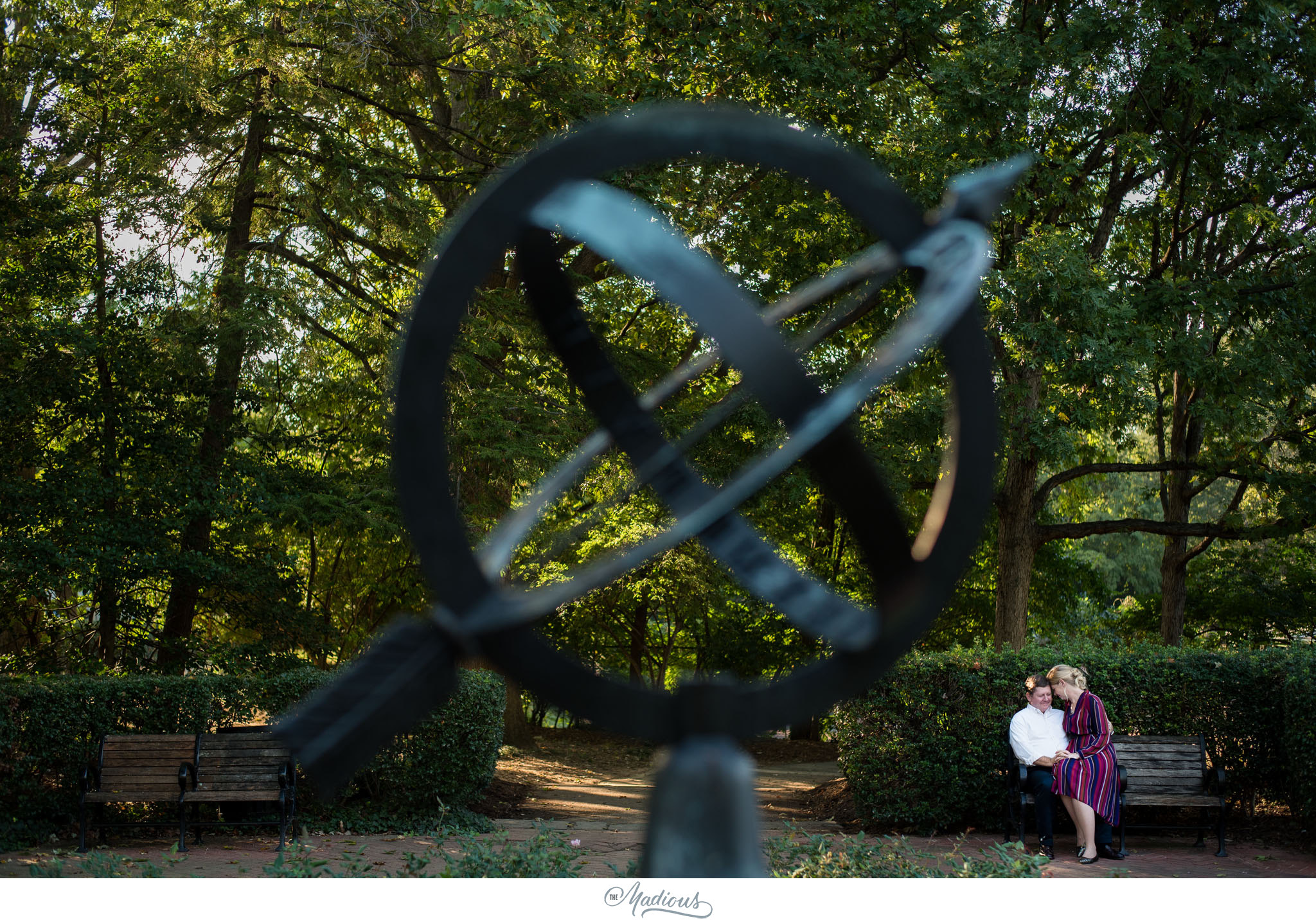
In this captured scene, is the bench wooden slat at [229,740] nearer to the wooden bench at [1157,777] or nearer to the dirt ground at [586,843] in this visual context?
the dirt ground at [586,843]

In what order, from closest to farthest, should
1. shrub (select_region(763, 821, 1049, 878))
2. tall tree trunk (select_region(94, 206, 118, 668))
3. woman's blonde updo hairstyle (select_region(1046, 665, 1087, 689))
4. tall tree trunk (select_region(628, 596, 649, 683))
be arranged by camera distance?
1. shrub (select_region(763, 821, 1049, 878))
2. woman's blonde updo hairstyle (select_region(1046, 665, 1087, 689))
3. tall tree trunk (select_region(94, 206, 118, 668))
4. tall tree trunk (select_region(628, 596, 649, 683))

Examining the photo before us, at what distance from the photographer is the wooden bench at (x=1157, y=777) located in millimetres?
8477

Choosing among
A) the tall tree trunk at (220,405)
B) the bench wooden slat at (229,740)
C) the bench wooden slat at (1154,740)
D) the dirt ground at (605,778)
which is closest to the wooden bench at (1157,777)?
the bench wooden slat at (1154,740)

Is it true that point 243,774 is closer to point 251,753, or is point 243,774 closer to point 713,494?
point 251,753

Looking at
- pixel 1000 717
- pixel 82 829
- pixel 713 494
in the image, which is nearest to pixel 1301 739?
pixel 1000 717

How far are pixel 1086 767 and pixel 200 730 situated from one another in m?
7.64

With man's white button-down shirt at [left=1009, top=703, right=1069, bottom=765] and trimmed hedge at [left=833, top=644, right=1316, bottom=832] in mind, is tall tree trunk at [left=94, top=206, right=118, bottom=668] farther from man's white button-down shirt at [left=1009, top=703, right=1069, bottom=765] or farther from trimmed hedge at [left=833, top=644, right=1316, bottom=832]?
man's white button-down shirt at [left=1009, top=703, right=1069, bottom=765]

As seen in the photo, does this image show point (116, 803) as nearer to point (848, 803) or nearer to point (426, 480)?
point (848, 803)

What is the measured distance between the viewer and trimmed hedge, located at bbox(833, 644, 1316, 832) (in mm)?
9195

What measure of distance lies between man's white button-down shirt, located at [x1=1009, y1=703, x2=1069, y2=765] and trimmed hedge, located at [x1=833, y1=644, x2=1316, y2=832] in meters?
0.76

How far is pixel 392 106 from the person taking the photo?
1447 cm

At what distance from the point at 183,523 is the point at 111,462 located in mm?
1023

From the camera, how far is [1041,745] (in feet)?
27.3

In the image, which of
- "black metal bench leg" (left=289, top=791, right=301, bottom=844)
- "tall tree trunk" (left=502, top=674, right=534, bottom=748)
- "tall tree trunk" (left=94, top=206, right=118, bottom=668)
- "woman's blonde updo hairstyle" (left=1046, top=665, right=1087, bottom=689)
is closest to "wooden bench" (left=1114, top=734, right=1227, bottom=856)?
"woman's blonde updo hairstyle" (left=1046, top=665, right=1087, bottom=689)
